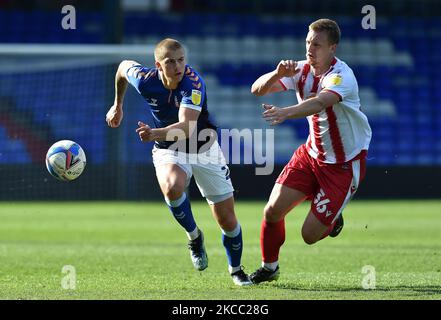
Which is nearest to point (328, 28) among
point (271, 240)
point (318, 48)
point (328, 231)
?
point (318, 48)

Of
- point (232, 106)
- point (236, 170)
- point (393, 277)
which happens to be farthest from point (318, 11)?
point (393, 277)

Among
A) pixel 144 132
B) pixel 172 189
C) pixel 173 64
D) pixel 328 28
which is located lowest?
pixel 172 189

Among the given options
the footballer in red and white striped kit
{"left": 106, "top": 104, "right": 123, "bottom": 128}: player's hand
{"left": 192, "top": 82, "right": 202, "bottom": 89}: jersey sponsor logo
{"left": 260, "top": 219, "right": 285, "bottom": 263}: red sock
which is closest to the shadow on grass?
{"left": 260, "top": 219, "right": 285, "bottom": 263}: red sock

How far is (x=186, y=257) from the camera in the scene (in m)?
9.30

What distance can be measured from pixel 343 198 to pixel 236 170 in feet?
39.0

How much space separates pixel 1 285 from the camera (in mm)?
6770

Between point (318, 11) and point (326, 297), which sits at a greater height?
point (318, 11)

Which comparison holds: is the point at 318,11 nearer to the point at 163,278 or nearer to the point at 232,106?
the point at 232,106

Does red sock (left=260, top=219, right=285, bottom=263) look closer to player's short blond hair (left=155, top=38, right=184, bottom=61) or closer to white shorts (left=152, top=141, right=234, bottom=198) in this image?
white shorts (left=152, top=141, right=234, bottom=198)

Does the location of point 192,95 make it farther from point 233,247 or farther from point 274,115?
point 233,247

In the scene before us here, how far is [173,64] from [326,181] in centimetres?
149

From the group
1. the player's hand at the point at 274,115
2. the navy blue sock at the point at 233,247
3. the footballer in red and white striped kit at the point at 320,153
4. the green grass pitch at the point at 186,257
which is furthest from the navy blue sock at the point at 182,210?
the player's hand at the point at 274,115

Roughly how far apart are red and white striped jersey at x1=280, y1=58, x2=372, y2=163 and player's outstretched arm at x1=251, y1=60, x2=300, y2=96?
0.31ft

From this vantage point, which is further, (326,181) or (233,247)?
(233,247)
